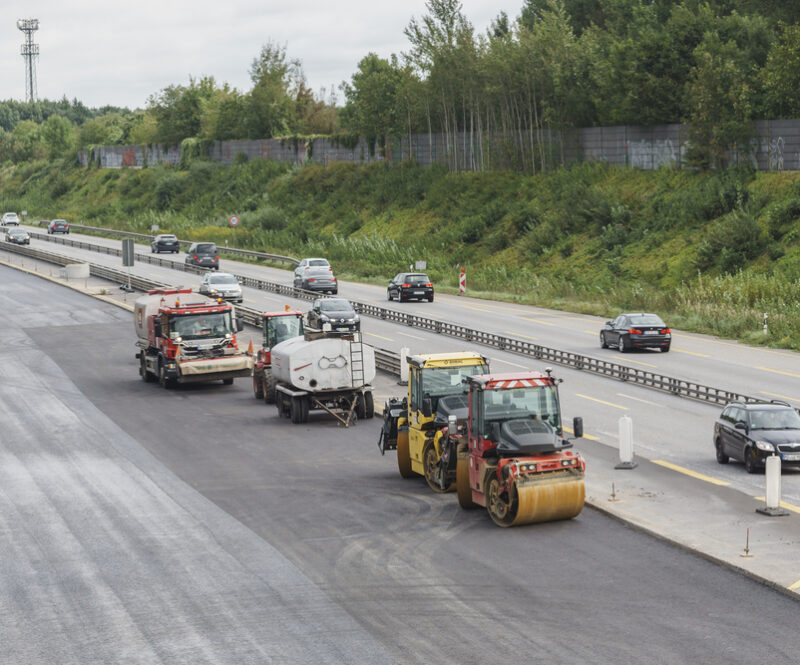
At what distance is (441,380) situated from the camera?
22.9 meters

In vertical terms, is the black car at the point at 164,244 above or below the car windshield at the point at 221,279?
above

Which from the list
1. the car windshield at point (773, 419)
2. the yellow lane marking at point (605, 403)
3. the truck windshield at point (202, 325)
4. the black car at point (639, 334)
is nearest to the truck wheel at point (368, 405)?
the yellow lane marking at point (605, 403)

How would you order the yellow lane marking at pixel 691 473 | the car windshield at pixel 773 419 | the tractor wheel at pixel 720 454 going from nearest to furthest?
the yellow lane marking at pixel 691 473 → the car windshield at pixel 773 419 → the tractor wheel at pixel 720 454

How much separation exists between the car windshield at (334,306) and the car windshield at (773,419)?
27415mm

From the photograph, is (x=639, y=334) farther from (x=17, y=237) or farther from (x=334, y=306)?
(x=17, y=237)

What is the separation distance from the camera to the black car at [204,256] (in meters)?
80.2


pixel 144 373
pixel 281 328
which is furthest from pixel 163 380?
pixel 281 328

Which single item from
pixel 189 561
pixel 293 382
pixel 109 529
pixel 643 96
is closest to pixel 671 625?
pixel 189 561

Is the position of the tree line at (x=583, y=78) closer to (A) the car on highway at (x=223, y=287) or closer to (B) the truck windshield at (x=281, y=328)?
(A) the car on highway at (x=223, y=287)

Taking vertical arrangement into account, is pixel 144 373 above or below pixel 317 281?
below

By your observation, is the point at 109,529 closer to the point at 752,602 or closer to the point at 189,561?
the point at 189,561

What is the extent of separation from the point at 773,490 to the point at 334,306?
3184 centimetres

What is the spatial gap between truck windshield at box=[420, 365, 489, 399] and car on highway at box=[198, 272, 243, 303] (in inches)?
1497

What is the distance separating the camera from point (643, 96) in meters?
79.1
